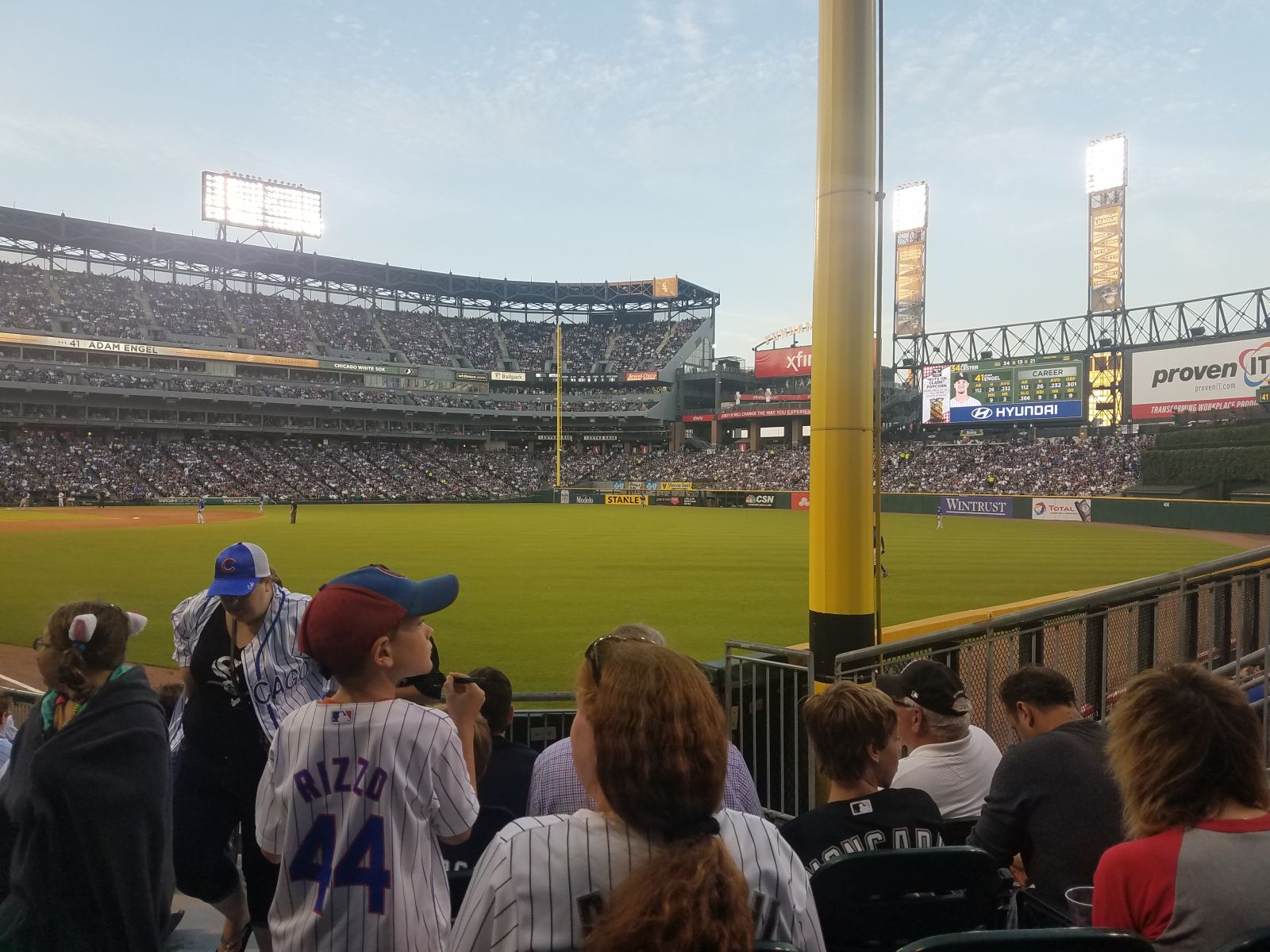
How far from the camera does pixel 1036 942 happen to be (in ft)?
6.18

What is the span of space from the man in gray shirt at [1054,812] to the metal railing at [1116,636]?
2.59m

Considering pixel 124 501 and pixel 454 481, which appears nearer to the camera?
pixel 124 501

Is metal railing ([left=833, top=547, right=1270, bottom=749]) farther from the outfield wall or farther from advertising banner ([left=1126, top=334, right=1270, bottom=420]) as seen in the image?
advertising banner ([left=1126, top=334, right=1270, bottom=420])

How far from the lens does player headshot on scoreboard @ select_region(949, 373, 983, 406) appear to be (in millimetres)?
60062

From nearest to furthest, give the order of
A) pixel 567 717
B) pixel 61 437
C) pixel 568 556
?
pixel 567 717 < pixel 568 556 < pixel 61 437

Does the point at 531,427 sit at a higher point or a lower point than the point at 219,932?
higher

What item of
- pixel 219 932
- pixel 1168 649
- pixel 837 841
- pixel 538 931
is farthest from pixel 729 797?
pixel 1168 649

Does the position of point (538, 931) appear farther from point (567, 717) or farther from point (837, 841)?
point (567, 717)

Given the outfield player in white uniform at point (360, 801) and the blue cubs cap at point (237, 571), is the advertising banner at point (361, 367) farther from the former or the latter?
the outfield player in white uniform at point (360, 801)

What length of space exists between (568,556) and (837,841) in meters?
20.9

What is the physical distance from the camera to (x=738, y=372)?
8988cm

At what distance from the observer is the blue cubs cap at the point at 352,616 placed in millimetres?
2389

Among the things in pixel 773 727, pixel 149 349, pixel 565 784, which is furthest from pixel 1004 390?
pixel 149 349

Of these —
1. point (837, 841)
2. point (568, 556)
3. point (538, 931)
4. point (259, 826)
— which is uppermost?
point (538, 931)
